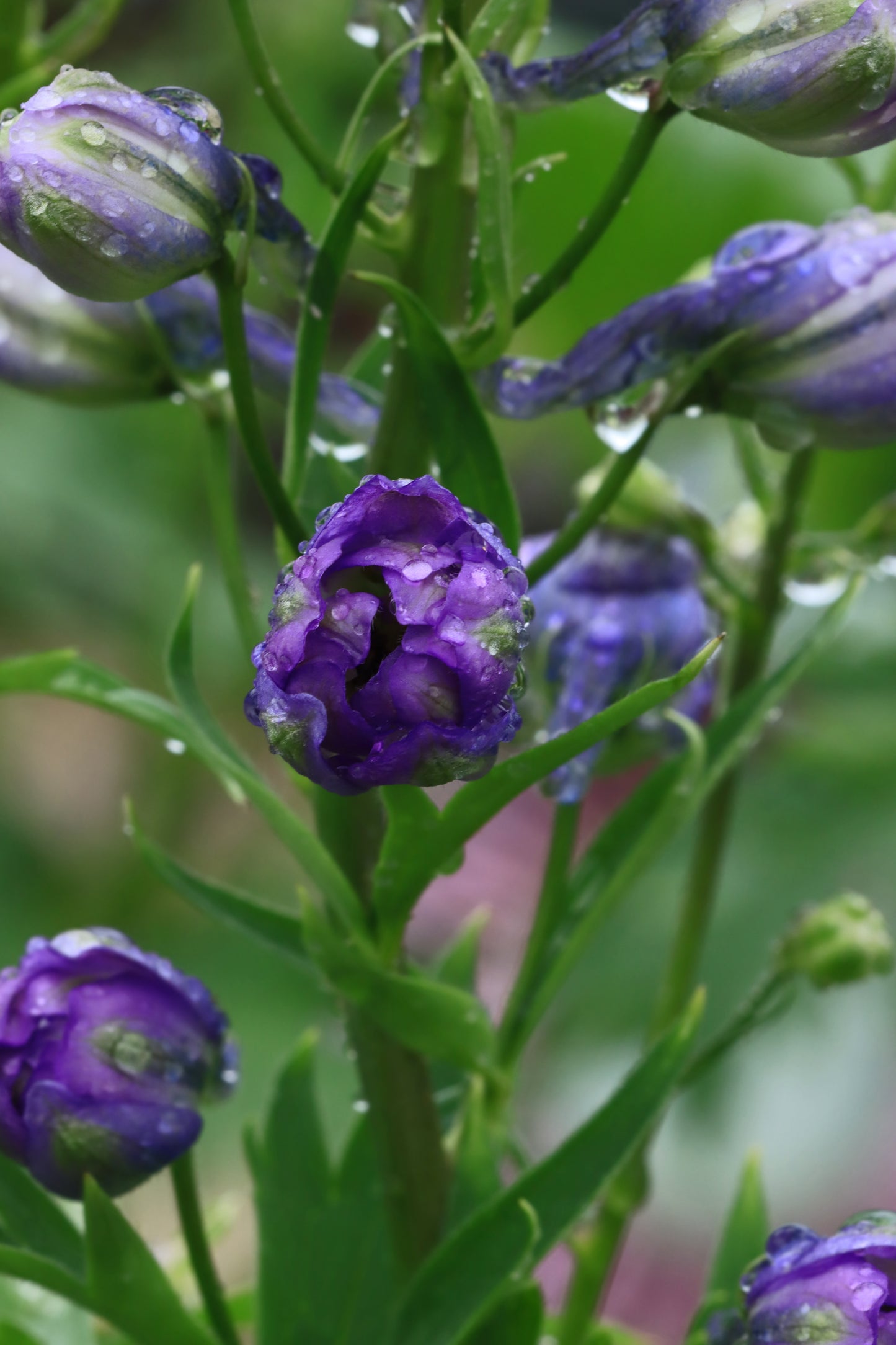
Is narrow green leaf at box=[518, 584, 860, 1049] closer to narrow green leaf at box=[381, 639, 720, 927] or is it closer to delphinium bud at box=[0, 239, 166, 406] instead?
narrow green leaf at box=[381, 639, 720, 927]

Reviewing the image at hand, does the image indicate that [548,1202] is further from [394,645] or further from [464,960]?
[394,645]

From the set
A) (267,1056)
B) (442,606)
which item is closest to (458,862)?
(442,606)

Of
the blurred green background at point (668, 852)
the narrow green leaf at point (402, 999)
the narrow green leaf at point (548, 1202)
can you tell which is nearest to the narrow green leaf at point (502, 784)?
the narrow green leaf at point (402, 999)

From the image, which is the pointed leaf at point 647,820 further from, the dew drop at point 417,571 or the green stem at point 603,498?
the dew drop at point 417,571

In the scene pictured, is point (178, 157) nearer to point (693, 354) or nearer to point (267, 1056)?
point (693, 354)

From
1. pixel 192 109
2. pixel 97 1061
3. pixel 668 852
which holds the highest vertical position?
pixel 192 109

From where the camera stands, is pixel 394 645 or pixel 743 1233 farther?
pixel 743 1233

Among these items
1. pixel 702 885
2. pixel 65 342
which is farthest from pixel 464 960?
pixel 65 342
